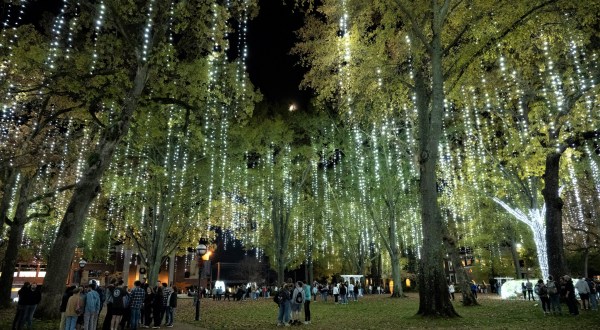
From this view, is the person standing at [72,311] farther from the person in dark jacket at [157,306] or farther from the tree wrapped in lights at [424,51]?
the tree wrapped in lights at [424,51]

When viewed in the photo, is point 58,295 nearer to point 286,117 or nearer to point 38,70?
point 38,70

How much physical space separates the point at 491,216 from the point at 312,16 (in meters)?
28.4

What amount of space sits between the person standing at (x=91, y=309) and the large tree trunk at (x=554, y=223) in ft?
51.8

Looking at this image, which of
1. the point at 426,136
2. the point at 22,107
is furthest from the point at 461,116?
the point at 22,107

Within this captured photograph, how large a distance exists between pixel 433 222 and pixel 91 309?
9755 mm

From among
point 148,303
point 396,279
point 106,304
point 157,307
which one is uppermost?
point 396,279

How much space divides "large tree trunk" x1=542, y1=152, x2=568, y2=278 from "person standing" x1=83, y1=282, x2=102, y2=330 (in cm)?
1578

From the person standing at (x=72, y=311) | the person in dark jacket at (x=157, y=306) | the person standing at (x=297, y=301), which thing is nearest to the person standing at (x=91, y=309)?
the person standing at (x=72, y=311)

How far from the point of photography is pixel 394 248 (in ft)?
92.9

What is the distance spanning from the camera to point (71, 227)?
1072cm

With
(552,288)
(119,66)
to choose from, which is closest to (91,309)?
(119,66)

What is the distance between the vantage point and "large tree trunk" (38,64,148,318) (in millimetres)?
10617

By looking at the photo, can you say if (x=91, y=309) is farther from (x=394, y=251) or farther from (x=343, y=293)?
(x=394, y=251)

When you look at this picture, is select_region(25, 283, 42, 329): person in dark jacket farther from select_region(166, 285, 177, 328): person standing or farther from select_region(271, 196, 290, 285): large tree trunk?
select_region(271, 196, 290, 285): large tree trunk
